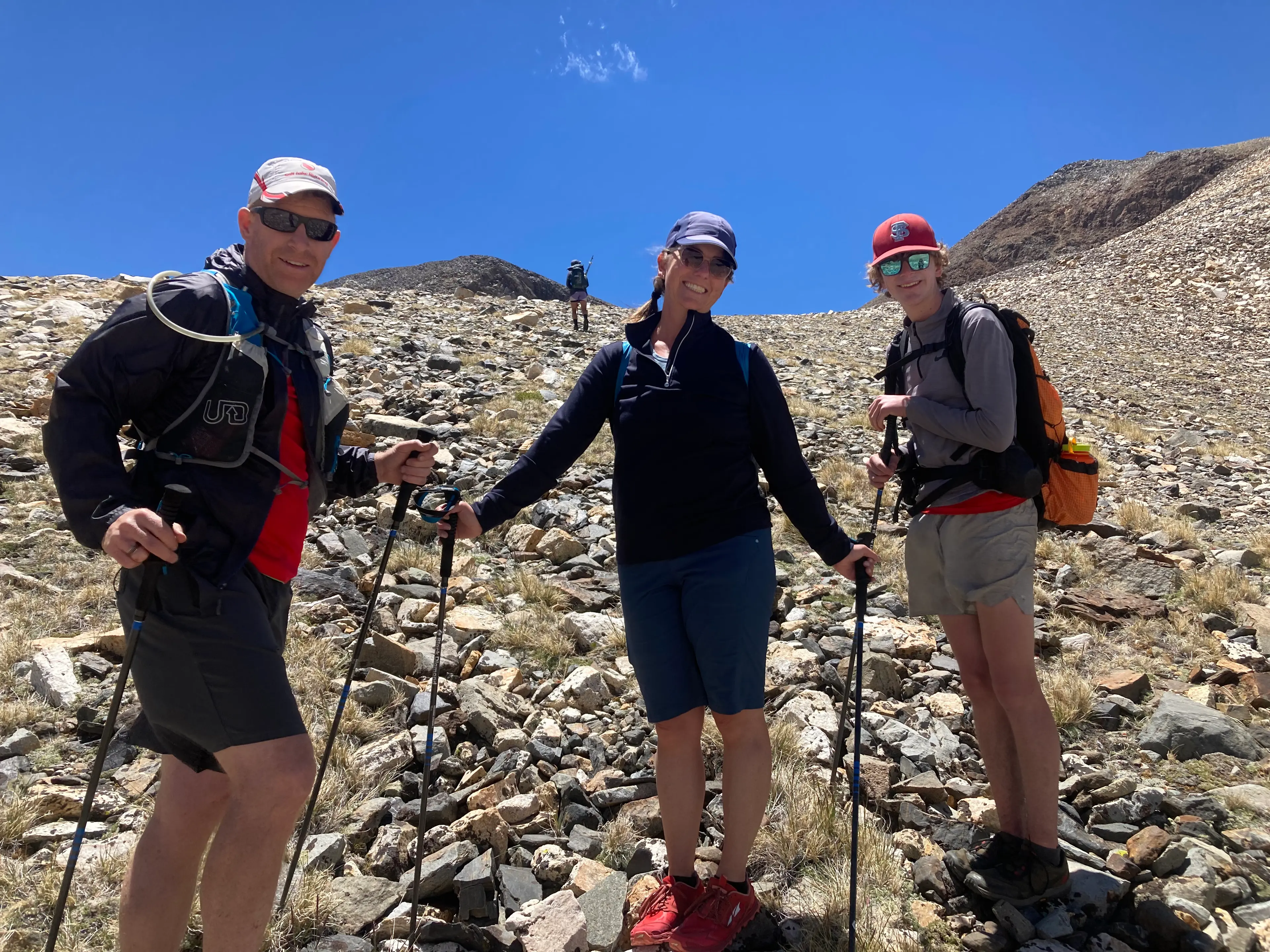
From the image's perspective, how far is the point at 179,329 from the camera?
2.13 metres

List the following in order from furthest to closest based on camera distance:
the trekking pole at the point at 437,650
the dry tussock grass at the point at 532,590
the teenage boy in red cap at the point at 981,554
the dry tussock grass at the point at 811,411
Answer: the dry tussock grass at the point at 811,411
the dry tussock grass at the point at 532,590
the teenage boy in red cap at the point at 981,554
the trekking pole at the point at 437,650

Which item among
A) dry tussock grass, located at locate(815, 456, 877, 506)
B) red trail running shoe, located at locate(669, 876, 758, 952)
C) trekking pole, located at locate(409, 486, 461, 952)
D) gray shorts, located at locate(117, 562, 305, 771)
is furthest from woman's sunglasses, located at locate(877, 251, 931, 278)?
dry tussock grass, located at locate(815, 456, 877, 506)

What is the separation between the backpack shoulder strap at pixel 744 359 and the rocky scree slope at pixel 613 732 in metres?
1.95

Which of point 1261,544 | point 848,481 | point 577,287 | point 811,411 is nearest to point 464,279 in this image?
point 577,287

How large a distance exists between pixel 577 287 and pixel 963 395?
1841cm

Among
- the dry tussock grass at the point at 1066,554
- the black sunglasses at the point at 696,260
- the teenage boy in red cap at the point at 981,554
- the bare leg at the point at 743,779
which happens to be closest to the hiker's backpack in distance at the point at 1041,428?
the teenage boy in red cap at the point at 981,554

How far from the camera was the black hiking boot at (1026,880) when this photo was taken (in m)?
3.17

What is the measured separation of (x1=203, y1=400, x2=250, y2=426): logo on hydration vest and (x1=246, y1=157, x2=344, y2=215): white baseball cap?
0.66 m

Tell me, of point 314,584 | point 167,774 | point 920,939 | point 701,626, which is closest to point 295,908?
point 167,774

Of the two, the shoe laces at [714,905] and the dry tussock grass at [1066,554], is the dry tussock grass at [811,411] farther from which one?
the shoe laces at [714,905]

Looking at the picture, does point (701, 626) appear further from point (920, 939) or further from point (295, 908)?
point (295, 908)

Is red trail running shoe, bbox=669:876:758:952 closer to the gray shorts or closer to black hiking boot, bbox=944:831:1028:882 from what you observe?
black hiking boot, bbox=944:831:1028:882

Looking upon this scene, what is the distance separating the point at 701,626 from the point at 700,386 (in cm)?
83

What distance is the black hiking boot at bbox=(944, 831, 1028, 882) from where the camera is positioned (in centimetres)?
328
